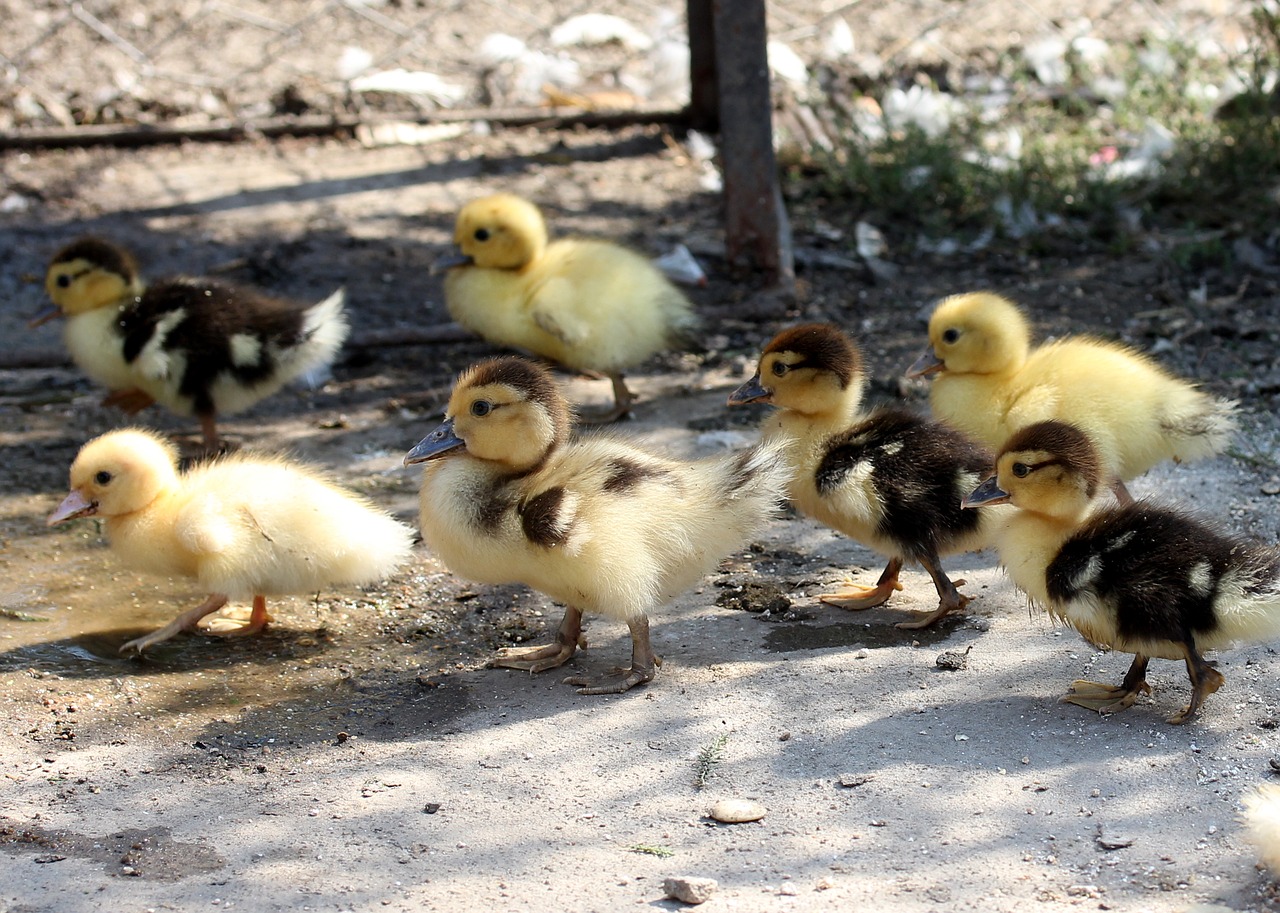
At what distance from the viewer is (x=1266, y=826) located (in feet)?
10.2

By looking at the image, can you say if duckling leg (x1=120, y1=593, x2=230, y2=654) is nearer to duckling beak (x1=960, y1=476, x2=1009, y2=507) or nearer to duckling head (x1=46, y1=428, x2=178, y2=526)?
duckling head (x1=46, y1=428, x2=178, y2=526)

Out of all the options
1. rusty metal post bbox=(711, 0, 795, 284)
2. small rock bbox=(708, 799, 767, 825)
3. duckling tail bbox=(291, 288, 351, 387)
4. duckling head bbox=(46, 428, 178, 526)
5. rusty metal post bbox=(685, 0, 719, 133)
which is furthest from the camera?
rusty metal post bbox=(685, 0, 719, 133)

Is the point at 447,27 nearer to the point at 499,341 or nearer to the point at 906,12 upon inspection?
the point at 906,12

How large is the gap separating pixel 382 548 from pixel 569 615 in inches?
26.5

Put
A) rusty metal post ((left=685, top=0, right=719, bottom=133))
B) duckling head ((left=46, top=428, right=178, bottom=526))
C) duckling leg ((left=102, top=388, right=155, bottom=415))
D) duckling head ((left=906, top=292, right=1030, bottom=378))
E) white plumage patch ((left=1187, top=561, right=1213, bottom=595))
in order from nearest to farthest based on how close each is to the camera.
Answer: white plumage patch ((left=1187, top=561, right=1213, bottom=595)), duckling head ((left=46, top=428, right=178, bottom=526)), duckling head ((left=906, top=292, right=1030, bottom=378)), duckling leg ((left=102, top=388, right=155, bottom=415)), rusty metal post ((left=685, top=0, right=719, bottom=133))

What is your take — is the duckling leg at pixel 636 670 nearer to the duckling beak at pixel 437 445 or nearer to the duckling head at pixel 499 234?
A: the duckling beak at pixel 437 445

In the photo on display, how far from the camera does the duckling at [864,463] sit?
15.1 ft

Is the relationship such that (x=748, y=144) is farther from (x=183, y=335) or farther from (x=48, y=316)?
(x=48, y=316)

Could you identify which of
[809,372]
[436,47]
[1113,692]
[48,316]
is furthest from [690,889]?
[436,47]

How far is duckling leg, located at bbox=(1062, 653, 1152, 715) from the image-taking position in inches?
160

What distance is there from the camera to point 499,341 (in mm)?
6676

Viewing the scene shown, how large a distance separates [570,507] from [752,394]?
40.8 inches

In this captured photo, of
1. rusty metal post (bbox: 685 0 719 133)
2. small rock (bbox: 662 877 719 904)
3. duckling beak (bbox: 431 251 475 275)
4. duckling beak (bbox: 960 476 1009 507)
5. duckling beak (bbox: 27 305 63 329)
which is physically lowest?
small rock (bbox: 662 877 719 904)

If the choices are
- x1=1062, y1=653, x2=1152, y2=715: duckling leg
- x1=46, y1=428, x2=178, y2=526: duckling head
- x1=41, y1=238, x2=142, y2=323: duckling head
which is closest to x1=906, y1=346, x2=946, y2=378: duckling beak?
x1=1062, y1=653, x2=1152, y2=715: duckling leg
